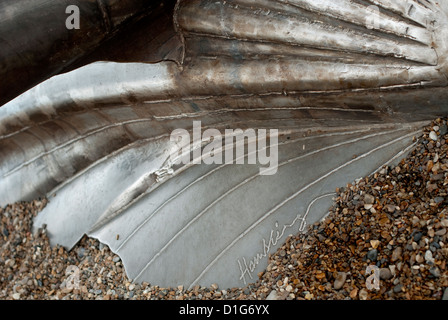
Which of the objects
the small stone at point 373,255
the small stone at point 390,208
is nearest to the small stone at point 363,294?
the small stone at point 373,255

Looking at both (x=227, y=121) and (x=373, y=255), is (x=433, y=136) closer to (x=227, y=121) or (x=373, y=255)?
(x=373, y=255)

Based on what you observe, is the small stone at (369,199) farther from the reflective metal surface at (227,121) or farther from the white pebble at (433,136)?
the white pebble at (433,136)

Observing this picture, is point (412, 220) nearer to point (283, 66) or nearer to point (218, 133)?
point (283, 66)

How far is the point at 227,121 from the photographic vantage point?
2342 mm

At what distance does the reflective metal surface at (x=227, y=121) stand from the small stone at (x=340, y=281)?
310 mm

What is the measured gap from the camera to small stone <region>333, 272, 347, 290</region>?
1801mm

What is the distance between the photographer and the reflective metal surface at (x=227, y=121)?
72.9 inches

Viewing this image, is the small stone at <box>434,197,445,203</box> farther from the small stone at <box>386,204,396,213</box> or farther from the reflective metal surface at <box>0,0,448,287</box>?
the reflective metal surface at <box>0,0,448,287</box>

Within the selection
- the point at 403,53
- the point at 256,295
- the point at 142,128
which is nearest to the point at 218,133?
the point at 142,128

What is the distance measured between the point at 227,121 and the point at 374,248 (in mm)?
795

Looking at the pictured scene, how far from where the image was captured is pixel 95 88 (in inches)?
97.4

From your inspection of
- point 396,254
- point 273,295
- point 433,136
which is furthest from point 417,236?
point 273,295

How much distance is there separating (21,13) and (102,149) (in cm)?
93
